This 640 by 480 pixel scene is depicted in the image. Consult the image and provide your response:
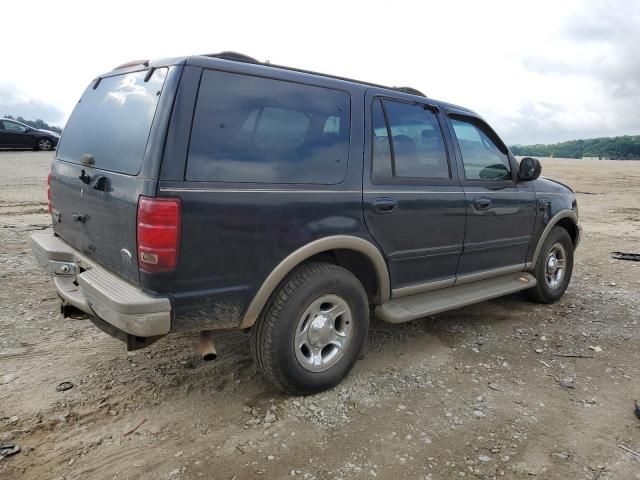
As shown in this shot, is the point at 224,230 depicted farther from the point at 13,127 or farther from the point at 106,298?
the point at 13,127

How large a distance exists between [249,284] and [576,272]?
5.23 metres

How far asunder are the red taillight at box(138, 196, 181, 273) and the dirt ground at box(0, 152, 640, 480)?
1.01 metres

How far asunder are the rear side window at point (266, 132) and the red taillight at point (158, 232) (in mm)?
199

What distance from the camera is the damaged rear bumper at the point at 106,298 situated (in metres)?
2.47

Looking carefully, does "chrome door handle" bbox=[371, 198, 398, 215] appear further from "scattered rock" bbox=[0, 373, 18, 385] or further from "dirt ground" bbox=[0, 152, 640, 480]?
"scattered rock" bbox=[0, 373, 18, 385]

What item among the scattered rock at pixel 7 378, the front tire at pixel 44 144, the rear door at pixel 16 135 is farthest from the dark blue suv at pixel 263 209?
the front tire at pixel 44 144

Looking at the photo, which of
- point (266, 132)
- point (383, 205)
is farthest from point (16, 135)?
point (383, 205)

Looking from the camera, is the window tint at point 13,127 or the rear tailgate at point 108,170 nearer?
the rear tailgate at point 108,170

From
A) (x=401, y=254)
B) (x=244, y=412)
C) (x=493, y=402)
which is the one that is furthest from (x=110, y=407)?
(x=493, y=402)

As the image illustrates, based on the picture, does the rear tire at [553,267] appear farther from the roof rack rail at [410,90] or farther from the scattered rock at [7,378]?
the scattered rock at [7,378]

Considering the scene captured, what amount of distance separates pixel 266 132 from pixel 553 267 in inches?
148

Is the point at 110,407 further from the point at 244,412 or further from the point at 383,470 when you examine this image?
the point at 383,470

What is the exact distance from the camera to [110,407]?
2.98m

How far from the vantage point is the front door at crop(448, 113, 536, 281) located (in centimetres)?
402
